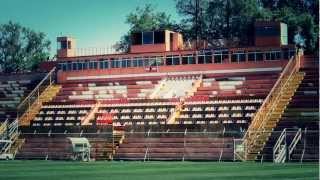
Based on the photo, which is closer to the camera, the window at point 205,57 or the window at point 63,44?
the window at point 205,57

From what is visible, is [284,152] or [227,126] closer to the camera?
[284,152]

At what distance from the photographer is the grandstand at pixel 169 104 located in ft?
131

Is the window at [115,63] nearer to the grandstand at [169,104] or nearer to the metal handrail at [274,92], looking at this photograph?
the grandstand at [169,104]

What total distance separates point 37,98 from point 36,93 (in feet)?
5.71

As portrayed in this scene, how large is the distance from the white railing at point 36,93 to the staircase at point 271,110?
18.8 metres

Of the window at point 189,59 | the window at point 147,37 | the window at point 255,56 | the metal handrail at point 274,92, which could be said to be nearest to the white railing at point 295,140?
the metal handrail at point 274,92

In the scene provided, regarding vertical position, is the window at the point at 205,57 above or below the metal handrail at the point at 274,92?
above

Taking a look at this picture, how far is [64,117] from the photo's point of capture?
5003 cm

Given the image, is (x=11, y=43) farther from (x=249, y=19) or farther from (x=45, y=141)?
(x=45, y=141)

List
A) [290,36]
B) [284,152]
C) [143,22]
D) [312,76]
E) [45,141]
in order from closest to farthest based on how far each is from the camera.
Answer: [284,152]
[45,141]
[312,76]
[290,36]
[143,22]

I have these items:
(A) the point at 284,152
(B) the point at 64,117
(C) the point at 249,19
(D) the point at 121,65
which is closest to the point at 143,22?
(C) the point at 249,19

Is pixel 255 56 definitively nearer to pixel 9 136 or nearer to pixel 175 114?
pixel 175 114

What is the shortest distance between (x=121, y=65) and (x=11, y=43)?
80.6 ft

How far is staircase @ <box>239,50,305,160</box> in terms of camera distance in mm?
38875
